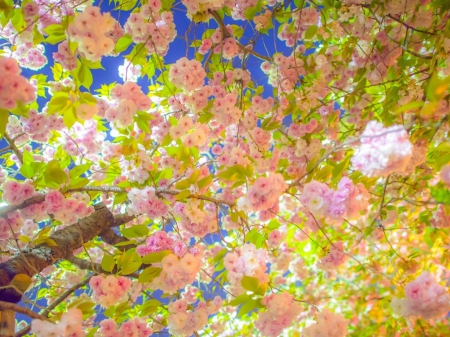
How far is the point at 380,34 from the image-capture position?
1928 mm

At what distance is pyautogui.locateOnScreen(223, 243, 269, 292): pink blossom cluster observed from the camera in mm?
1087

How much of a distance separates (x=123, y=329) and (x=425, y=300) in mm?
979

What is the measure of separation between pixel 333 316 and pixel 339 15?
1.51 m

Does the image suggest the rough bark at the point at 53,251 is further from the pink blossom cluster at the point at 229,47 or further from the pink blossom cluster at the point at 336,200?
the pink blossom cluster at the point at 229,47

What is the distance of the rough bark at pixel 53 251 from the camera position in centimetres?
121

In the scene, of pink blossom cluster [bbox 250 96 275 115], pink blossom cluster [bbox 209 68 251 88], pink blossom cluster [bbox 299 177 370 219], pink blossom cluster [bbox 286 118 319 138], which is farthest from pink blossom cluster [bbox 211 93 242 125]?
pink blossom cluster [bbox 299 177 370 219]

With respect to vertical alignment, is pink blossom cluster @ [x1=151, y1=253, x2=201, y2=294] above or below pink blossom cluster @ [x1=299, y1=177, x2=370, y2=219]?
below

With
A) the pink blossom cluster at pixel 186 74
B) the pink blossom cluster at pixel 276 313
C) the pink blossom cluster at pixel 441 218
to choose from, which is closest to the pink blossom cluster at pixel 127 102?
the pink blossom cluster at pixel 186 74

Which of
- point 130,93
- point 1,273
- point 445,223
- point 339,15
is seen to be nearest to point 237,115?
point 130,93

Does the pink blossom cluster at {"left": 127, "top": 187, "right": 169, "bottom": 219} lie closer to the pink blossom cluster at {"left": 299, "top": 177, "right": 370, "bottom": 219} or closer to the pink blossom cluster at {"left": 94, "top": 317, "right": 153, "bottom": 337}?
the pink blossom cluster at {"left": 94, "top": 317, "right": 153, "bottom": 337}

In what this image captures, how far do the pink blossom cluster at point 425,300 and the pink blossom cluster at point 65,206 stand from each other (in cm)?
117

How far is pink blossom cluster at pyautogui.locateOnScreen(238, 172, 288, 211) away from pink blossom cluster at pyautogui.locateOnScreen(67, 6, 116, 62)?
639 mm

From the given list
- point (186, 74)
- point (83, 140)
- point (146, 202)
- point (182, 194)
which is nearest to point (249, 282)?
point (182, 194)

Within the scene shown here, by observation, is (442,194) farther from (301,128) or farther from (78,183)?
(78,183)
